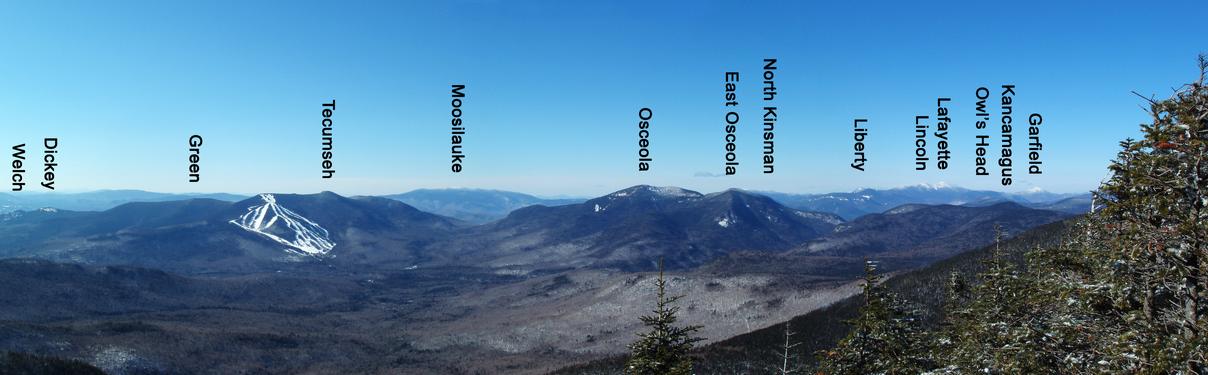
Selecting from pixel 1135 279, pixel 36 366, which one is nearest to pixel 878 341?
pixel 1135 279

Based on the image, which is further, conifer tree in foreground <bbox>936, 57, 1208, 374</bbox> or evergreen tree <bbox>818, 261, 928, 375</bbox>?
evergreen tree <bbox>818, 261, 928, 375</bbox>

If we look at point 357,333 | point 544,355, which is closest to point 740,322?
point 544,355

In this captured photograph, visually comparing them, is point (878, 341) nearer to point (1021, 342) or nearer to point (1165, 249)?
A: point (1021, 342)

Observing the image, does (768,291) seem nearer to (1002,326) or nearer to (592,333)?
(592,333)

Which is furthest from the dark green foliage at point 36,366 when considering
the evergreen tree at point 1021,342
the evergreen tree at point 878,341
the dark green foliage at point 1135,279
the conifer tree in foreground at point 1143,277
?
the conifer tree in foreground at point 1143,277

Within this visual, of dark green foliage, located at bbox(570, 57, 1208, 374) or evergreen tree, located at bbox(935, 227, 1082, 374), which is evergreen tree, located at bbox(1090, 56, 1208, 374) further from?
evergreen tree, located at bbox(935, 227, 1082, 374)

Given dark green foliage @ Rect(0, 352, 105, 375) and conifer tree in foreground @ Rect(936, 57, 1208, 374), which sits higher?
conifer tree in foreground @ Rect(936, 57, 1208, 374)

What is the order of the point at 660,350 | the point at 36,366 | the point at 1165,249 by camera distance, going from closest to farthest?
the point at 1165,249 < the point at 660,350 < the point at 36,366

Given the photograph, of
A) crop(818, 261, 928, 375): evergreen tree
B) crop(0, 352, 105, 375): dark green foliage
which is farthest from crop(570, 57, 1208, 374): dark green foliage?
crop(0, 352, 105, 375): dark green foliage
